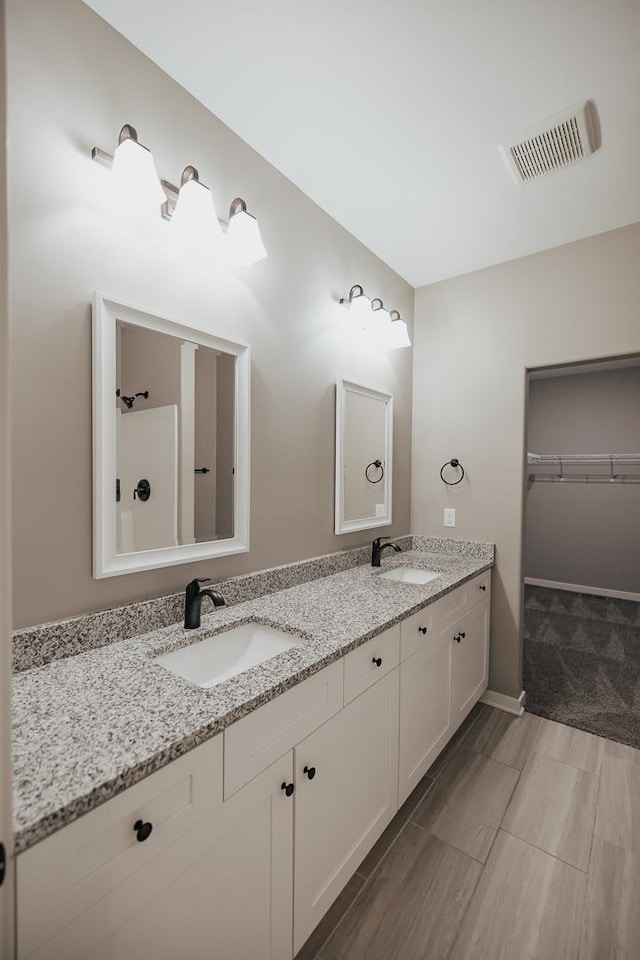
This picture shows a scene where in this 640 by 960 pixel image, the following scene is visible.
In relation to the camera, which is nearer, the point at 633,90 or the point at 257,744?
the point at 257,744

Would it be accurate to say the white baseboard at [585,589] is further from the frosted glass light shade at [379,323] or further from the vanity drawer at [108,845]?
the vanity drawer at [108,845]

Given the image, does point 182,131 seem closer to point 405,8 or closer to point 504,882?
point 405,8

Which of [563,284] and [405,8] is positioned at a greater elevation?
[405,8]

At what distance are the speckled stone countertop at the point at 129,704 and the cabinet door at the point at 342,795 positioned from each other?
22 centimetres

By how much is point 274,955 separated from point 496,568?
1960 mm

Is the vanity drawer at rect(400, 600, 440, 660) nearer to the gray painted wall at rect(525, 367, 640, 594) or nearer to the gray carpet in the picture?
the gray carpet

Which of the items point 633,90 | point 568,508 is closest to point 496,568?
point 633,90

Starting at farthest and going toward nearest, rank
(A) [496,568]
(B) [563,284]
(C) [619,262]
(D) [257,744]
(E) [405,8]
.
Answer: (A) [496,568] < (B) [563,284] < (C) [619,262] < (E) [405,8] < (D) [257,744]

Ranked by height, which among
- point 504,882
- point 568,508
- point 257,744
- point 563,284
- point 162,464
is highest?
point 563,284

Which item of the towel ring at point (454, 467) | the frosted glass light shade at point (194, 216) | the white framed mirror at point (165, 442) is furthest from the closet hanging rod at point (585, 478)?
the frosted glass light shade at point (194, 216)

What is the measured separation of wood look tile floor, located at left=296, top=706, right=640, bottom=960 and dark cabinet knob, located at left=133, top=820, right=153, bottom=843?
91cm

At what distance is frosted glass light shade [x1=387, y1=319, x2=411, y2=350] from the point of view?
2.36 m

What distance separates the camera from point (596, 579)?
452 cm

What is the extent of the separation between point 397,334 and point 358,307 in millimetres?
346
